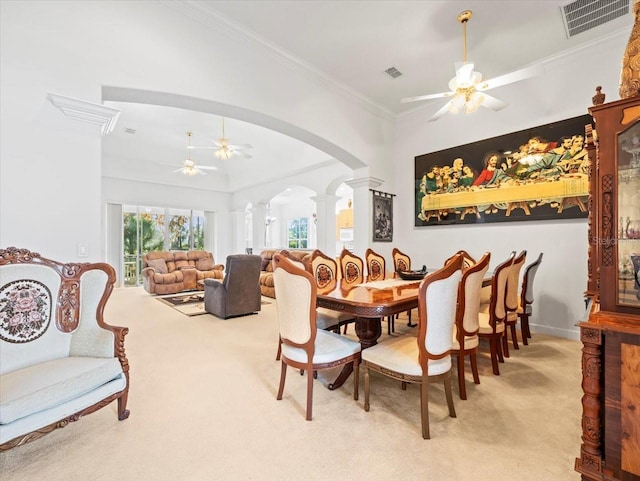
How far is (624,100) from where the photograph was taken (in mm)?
1339

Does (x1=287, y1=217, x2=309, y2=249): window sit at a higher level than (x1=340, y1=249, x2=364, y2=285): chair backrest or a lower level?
higher

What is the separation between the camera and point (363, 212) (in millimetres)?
5074

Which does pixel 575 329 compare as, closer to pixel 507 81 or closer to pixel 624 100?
pixel 507 81

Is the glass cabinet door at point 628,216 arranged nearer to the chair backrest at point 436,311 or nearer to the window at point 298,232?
the chair backrest at point 436,311

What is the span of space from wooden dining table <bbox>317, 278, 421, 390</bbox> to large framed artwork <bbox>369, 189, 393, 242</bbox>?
7.87ft

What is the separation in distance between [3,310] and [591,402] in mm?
3197

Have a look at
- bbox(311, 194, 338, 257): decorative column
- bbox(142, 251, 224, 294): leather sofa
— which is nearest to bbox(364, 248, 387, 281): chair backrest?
bbox(311, 194, 338, 257): decorative column

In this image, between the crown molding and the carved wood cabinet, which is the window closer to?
the crown molding

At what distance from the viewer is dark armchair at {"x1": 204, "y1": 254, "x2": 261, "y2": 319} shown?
464 centimetres

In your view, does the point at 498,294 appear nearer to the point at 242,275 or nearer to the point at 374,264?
the point at 374,264

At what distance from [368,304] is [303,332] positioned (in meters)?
0.49

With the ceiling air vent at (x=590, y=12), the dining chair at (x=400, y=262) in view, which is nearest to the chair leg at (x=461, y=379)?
the dining chair at (x=400, y=262)

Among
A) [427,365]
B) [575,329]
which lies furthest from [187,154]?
[575,329]

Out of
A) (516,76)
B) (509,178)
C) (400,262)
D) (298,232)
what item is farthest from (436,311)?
(298,232)
